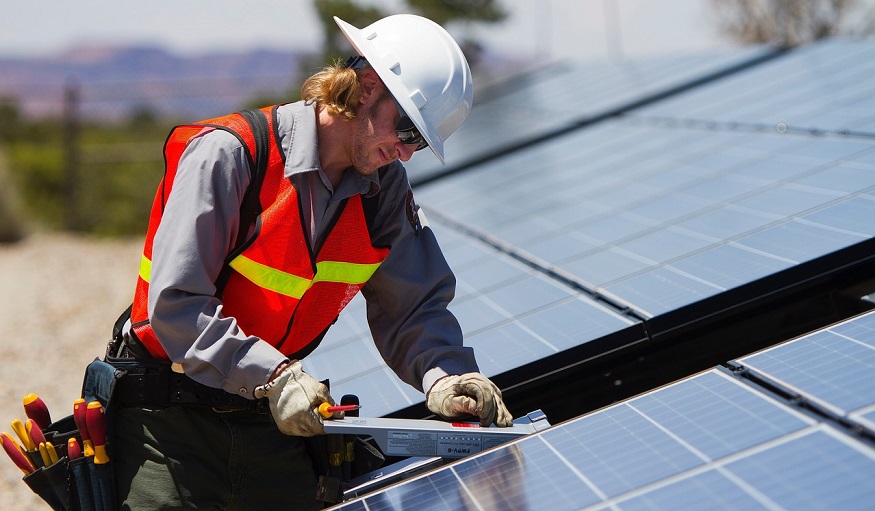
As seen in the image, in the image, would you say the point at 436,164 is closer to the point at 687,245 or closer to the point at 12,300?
the point at 687,245

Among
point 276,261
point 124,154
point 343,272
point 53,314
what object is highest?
point 276,261

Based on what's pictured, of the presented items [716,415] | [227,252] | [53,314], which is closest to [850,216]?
Answer: [716,415]

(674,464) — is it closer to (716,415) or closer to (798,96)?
(716,415)

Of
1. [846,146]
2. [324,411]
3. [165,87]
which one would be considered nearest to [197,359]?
[324,411]

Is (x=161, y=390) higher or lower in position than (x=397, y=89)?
lower

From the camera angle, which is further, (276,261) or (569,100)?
(569,100)

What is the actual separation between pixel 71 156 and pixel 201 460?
55.8 feet

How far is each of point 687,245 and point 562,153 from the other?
12.8 feet

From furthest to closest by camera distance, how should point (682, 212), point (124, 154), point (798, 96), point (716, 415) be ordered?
1. point (124, 154)
2. point (798, 96)
3. point (682, 212)
4. point (716, 415)

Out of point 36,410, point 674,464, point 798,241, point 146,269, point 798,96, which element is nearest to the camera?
point 674,464

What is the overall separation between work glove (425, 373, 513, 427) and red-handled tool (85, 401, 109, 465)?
109 cm

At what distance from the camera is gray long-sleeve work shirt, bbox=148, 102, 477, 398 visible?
2885 mm

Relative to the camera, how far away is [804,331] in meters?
4.00

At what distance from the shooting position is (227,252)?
10.1 feet
